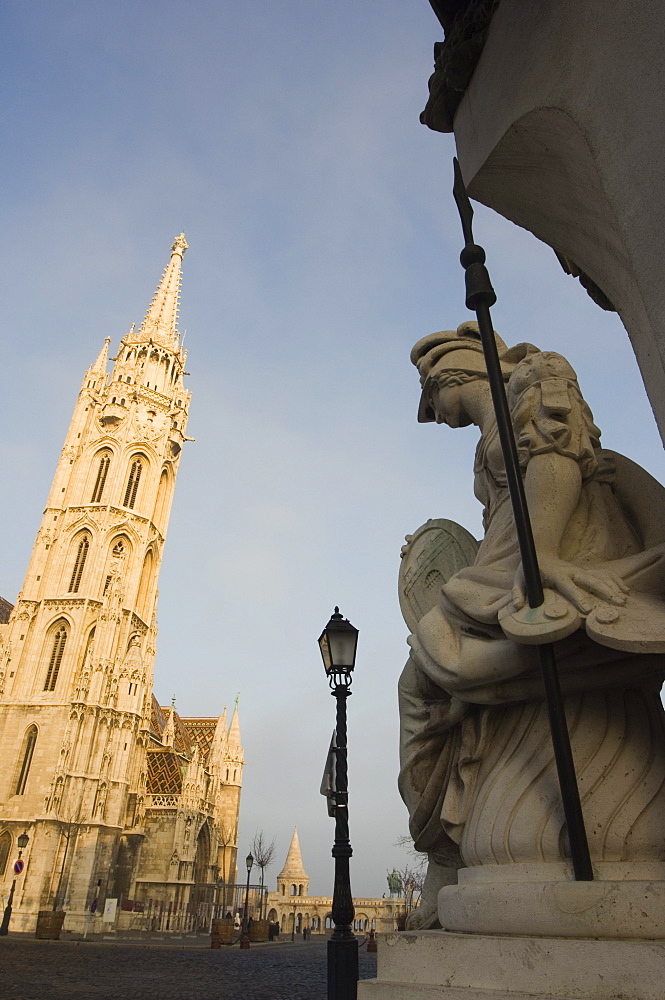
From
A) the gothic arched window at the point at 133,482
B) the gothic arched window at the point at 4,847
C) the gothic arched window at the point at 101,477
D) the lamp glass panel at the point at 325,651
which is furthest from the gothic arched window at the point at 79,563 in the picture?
the lamp glass panel at the point at 325,651

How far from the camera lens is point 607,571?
1.89 m

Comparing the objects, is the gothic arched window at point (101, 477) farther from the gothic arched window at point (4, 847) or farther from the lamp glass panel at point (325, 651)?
the lamp glass panel at point (325, 651)

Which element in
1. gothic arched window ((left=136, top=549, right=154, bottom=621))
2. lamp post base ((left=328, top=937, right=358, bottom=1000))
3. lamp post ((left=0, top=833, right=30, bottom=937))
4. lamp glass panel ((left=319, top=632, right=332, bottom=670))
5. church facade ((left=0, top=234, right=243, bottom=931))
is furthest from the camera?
gothic arched window ((left=136, top=549, right=154, bottom=621))

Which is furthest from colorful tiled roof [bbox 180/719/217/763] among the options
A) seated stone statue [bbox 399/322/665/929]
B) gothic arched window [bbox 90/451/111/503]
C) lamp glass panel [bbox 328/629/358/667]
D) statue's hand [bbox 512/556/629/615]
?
statue's hand [bbox 512/556/629/615]

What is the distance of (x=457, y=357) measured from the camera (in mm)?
2732

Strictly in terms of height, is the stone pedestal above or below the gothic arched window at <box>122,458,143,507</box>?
below

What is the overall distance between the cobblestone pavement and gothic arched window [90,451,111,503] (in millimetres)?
25896

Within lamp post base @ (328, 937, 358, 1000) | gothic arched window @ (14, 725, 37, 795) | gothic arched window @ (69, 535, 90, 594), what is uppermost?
gothic arched window @ (69, 535, 90, 594)

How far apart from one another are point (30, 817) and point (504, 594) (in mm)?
36075

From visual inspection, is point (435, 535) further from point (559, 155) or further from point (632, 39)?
point (632, 39)

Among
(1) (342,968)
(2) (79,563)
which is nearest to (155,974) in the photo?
(1) (342,968)

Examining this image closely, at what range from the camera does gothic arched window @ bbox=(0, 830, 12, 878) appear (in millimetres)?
30750

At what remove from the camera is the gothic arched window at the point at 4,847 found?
30750 millimetres

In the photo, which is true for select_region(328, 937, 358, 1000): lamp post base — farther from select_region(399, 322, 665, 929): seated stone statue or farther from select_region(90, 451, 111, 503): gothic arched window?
select_region(90, 451, 111, 503): gothic arched window
